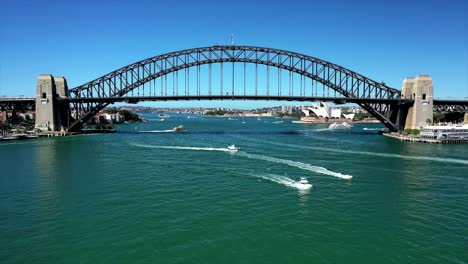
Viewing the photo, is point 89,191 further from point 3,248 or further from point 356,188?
point 356,188

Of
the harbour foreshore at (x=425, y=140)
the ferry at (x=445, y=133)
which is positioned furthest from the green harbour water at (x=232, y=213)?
the ferry at (x=445, y=133)

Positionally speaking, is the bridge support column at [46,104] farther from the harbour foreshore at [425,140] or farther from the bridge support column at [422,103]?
the bridge support column at [422,103]

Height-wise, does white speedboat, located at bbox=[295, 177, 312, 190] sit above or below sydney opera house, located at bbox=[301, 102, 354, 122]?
below

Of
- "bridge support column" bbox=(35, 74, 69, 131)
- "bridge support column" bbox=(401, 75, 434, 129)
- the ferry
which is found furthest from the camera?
"bridge support column" bbox=(35, 74, 69, 131)

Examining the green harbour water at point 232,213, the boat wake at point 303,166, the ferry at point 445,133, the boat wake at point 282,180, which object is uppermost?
the ferry at point 445,133

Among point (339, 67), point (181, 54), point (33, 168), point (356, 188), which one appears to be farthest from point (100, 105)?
point (356, 188)

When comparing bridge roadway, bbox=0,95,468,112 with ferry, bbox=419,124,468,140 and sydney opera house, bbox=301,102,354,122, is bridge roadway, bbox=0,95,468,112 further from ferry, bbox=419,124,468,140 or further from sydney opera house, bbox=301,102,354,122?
sydney opera house, bbox=301,102,354,122

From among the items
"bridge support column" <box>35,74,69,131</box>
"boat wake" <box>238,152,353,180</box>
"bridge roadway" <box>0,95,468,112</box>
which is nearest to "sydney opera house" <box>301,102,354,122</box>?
"bridge roadway" <box>0,95,468,112</box>
